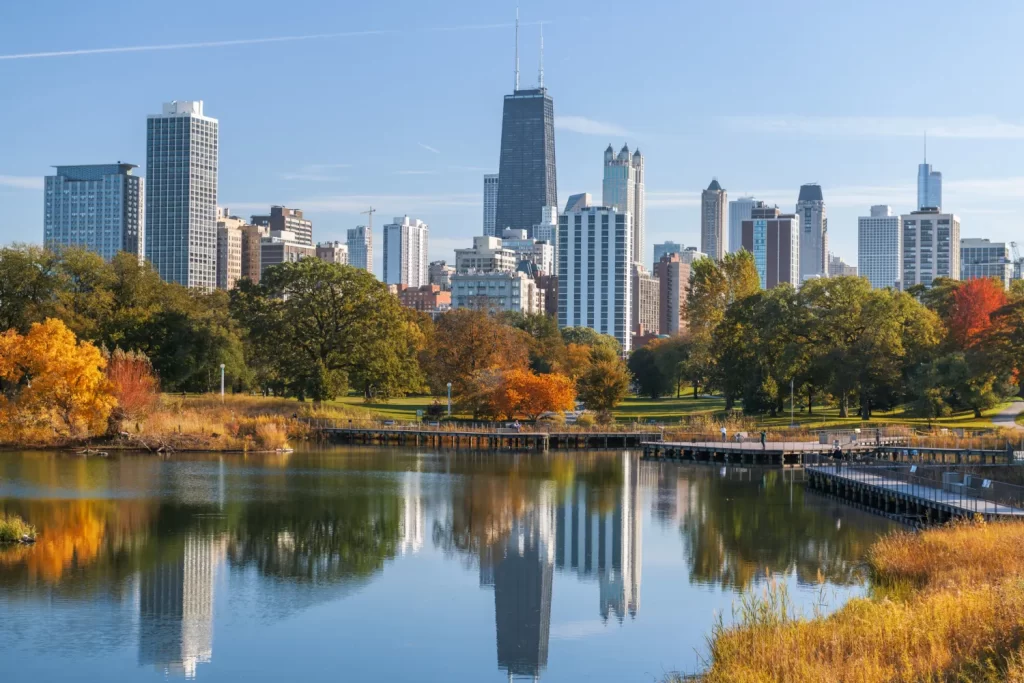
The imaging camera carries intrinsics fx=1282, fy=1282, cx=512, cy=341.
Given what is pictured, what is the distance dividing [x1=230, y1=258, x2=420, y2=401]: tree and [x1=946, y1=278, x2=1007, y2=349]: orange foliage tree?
34560mm

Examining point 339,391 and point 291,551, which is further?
point 339,391

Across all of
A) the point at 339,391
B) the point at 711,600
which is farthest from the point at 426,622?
the point at 339,391

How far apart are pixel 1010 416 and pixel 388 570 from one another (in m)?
52.6

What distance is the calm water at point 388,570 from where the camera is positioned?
23.7 meters

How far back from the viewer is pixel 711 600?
29016 millimetres

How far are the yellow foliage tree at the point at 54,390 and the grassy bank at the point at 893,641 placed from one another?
4484cm

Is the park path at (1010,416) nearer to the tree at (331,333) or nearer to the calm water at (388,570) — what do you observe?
the calm water at (388,570)

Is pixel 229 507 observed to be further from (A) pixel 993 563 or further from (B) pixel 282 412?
(B) pixel 282 412

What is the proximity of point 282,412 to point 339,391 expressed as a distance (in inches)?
245

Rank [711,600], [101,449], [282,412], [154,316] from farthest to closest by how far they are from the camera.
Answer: [154,316] → [282,412] → [101,449] → [711,600]

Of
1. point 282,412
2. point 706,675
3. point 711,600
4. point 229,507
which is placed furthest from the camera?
point 282,412

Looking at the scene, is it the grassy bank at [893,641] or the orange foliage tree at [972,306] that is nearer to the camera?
the grassy bank at [893,641]

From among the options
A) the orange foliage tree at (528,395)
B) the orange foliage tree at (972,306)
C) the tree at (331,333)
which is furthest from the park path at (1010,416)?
the tree at (331,333)

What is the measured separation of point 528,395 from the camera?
76.2 meters
